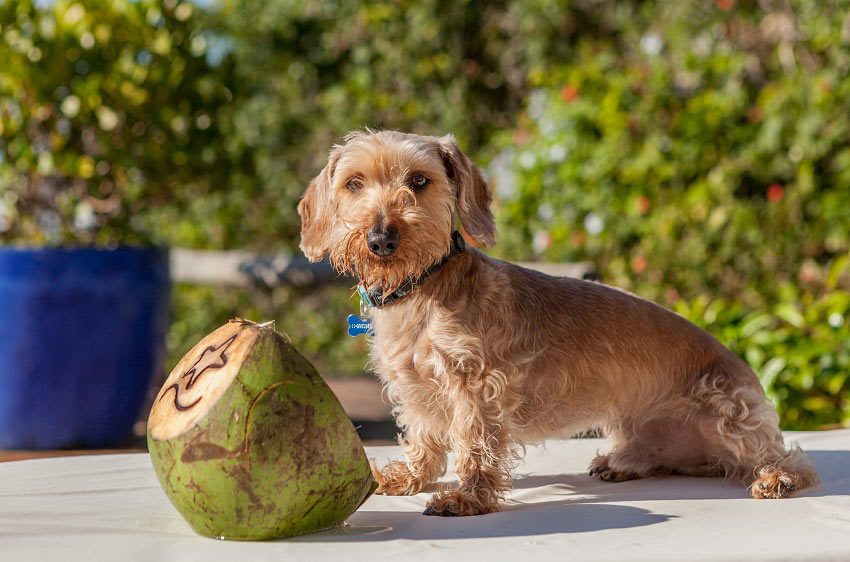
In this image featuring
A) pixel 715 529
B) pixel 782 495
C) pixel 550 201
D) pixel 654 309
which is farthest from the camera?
pixel 550 201

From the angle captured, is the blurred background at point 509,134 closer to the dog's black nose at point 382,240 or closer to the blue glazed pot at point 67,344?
the blue glazed pot at point 67,344

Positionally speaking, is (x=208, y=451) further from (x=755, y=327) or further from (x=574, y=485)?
(x=755, y=327)

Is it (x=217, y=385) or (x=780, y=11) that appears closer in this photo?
(x=217, y=385)

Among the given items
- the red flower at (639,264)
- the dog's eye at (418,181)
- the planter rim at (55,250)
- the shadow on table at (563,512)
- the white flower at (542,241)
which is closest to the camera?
the shadow on table at (563,512)

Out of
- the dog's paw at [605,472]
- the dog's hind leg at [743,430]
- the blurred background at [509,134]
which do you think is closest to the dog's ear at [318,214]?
the dog's paw at [605,472]

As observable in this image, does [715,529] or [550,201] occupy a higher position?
[550,201]

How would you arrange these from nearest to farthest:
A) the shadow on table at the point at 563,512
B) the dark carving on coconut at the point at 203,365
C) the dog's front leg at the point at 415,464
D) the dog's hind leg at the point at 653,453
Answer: the dark carving on coconut at the point at 203,365 < the shadow on table at the point at 563,512 < the dog's front leg at the point at 415,464 < the dog's hind leg at the point at 653,453

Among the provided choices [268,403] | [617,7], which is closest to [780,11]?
[617,7]

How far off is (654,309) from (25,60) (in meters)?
3.73

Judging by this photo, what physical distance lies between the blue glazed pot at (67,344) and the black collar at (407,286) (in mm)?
2365

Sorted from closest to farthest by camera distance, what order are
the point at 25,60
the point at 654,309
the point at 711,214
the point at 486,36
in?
the point at 654,309, the point at 25,60, the point at 711,214, the point at 486,36

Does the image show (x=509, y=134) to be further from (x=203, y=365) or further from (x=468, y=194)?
(x=203, y=365)

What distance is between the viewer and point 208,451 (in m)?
2.32

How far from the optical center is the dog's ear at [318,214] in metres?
3.22
